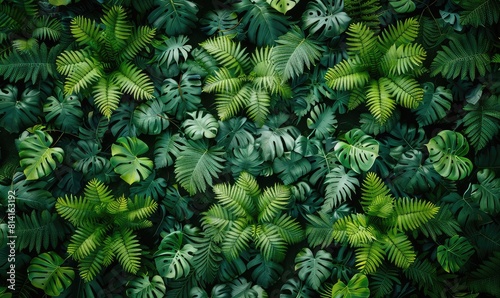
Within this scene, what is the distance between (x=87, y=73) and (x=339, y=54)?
5.86ft

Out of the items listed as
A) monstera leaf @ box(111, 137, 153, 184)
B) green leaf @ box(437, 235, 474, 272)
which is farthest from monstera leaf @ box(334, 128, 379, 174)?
monstera leaf @ box(111, 137, 153, 184)

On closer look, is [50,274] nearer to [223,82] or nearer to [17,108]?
[17,108]

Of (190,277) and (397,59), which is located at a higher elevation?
(397,59)

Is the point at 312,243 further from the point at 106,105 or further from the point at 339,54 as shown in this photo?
the point at 106,105

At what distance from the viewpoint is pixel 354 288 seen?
329 cm

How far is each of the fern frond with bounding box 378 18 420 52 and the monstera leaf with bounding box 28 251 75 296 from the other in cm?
275

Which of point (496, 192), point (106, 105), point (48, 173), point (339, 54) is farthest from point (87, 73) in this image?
point (496, 192)

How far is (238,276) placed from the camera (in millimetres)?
3525

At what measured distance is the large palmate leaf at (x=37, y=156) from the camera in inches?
131

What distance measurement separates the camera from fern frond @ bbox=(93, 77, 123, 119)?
3.30 meters

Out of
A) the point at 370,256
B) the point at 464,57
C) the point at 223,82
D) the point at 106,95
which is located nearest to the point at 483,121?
the point at 464,57

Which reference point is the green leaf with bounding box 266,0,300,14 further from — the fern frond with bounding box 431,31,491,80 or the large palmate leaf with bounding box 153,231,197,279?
the large palmate leaf with bounding box 153,231,197,279

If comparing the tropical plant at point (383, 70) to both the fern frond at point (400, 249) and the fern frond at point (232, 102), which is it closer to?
the fern frond at point (232, 102)

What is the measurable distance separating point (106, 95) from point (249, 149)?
42.3 inches
